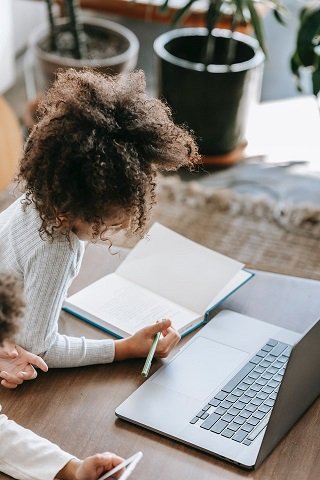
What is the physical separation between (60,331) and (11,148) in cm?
143

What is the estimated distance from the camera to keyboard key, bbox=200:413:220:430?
1.16 metres

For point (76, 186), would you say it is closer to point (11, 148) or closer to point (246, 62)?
point (11, 148)

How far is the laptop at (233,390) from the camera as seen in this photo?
1.10m

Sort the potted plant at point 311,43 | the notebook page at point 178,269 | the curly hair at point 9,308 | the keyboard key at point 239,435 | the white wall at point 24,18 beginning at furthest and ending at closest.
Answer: the white wall at point 24,18 < the potted plant at point 311,43 < the notebook page at point 178,269 < the keyboard key at point 239,435 < the curly hair at point 9,308

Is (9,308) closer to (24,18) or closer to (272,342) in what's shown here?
(272,342)

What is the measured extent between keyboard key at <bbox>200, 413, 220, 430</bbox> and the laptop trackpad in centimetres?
5

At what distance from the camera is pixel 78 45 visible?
9.64 feet

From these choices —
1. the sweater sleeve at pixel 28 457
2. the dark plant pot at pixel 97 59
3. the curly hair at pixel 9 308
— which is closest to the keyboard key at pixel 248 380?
the sweater sleeve at pixel 28 457

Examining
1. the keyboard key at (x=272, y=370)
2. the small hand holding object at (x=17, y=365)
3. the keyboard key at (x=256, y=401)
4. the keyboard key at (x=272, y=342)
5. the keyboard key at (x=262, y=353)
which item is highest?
the small hand holding object at (x=17, y=365)

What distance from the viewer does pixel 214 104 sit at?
2836 mm

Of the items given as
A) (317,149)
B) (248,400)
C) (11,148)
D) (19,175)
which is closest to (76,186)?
(19,175)

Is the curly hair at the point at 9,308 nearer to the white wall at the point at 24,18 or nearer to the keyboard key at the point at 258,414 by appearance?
the keyboard key at the point at 258,414

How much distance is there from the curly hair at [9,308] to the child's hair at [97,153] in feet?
0.74

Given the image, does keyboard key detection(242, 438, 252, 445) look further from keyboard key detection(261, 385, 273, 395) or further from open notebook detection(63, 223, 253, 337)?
open notebook detection(63, 223, 253, 337)
